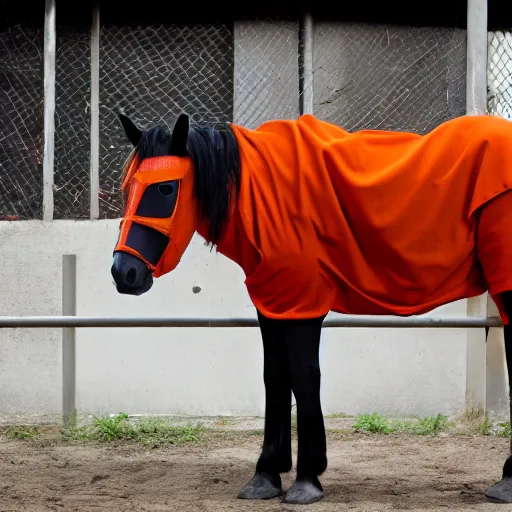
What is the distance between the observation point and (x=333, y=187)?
3.97 metres

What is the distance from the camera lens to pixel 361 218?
3.96 m

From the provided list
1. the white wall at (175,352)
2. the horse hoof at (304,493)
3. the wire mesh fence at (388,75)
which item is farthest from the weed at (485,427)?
the wire mesh fence at (388,75)

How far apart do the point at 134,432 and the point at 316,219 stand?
2.32 metres

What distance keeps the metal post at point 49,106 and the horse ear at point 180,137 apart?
286 cm

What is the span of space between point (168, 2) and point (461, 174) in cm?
338

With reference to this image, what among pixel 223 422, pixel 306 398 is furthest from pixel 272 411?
pixel 223 422

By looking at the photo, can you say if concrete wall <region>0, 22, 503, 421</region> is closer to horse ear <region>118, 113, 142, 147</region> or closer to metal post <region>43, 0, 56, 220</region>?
metal post <region>43, 0, 56, 220</region>

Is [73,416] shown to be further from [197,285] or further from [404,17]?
[404,17]

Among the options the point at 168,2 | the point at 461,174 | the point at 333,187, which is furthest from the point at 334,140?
the point at 168,2

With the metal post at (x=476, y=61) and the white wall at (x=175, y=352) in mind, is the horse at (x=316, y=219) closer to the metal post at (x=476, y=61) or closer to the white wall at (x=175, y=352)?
the white wall at (x=175, y=352)

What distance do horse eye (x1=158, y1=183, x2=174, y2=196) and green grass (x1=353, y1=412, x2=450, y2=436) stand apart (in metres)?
2.58

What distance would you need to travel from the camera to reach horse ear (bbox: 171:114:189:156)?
151 inches

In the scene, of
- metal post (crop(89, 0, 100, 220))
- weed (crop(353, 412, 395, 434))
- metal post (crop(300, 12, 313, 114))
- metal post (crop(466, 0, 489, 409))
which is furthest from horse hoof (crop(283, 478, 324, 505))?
metal post (crop(300, 12, 313, 114))

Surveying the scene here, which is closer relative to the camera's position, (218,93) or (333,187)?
(333,187)
